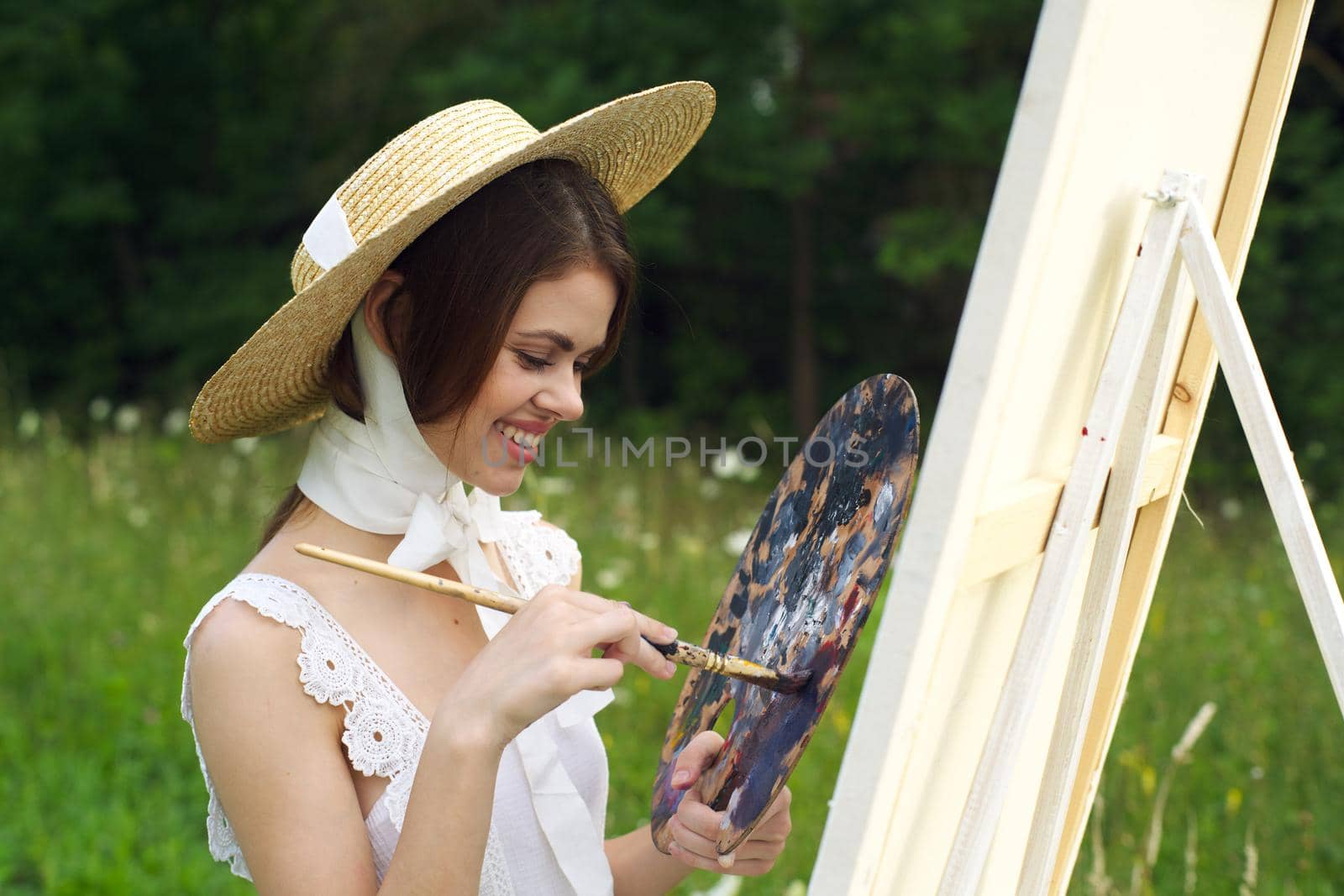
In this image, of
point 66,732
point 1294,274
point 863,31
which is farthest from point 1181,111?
point 863,31

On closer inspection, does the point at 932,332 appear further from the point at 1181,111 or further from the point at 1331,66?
the point at 1181,111

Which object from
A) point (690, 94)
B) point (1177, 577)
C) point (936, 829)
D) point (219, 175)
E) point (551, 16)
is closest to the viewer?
point (936, 829)

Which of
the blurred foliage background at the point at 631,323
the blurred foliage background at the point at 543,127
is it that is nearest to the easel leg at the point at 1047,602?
the blurred foliage background at the point at 631,323

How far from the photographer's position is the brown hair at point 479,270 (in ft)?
4.54

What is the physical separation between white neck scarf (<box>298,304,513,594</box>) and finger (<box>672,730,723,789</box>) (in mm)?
398

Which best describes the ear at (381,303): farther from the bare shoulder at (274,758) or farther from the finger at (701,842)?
the finger at (701,842)

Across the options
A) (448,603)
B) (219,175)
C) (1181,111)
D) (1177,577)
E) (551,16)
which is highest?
(551,16)

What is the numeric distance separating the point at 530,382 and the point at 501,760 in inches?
16.9

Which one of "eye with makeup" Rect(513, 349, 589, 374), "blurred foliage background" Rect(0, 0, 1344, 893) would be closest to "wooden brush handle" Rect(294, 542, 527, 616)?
"eye with makeup" Rect(513, 349, 589, 374)

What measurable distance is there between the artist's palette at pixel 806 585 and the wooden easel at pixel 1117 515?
134 millimetres

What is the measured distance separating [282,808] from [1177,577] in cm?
395

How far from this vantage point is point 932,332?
11.0m

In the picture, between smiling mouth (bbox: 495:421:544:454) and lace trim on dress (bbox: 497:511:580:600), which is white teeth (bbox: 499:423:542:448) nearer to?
smiling mouth (bbox: 495:421:544:454)

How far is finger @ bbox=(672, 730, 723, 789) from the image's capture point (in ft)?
4.24
